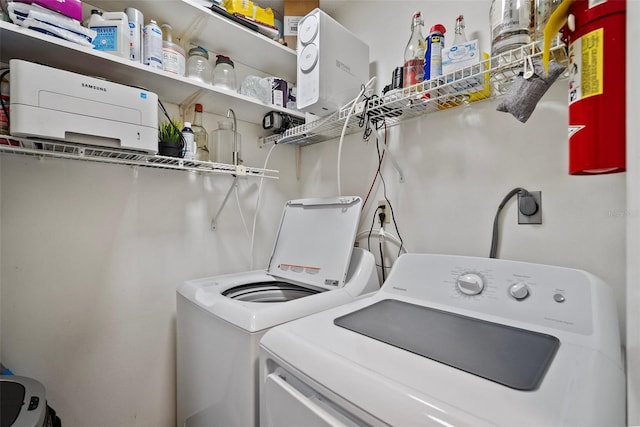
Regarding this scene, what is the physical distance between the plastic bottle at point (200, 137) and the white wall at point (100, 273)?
0.14 meters

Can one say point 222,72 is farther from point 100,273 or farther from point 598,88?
point 598,88

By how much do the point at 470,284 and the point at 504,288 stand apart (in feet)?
0.31

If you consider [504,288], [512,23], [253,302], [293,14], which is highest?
[293,14]

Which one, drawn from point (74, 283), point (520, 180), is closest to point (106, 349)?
point (74, 283)

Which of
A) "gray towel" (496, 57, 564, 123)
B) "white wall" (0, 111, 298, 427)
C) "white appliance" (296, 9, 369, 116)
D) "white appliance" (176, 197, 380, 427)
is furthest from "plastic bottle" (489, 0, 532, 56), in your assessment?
"white wall" (0, 111, 298, 427)

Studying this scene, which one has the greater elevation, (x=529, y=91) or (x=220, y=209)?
(x=529, y=91)

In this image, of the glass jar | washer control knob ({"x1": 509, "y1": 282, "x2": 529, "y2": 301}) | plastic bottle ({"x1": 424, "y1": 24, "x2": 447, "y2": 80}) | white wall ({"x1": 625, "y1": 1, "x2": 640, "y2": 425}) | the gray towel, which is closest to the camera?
white wall ({"x1": 625, "y1": 1, "x2": 640, "y2": 425})

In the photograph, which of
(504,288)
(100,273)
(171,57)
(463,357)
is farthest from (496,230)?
(100,273)

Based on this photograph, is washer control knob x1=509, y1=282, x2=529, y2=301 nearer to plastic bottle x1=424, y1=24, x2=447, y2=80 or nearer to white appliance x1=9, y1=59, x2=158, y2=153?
plastic bottle x1=424, y1=24, x2=447, y2=80

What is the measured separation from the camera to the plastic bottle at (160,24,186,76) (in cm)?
135

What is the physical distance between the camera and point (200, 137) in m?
1.60

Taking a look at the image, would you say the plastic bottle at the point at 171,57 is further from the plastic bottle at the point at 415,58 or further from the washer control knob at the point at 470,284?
the washer control knob at the point at 470,284

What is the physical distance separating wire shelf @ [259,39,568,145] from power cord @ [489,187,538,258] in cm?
39

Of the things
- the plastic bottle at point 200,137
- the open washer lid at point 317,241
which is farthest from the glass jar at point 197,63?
the open washer lid at point 317,241
